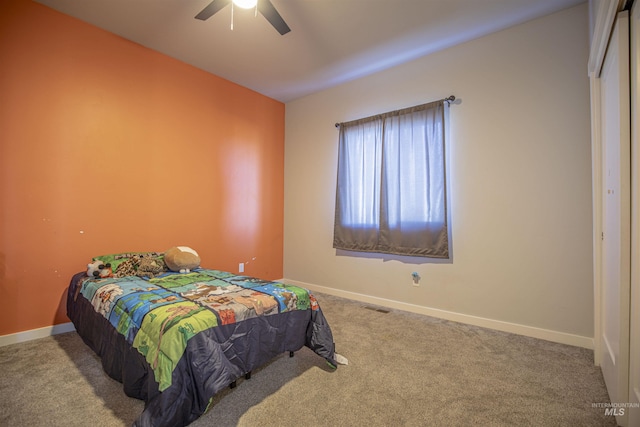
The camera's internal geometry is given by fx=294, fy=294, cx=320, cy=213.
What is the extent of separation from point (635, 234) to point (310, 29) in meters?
2.78

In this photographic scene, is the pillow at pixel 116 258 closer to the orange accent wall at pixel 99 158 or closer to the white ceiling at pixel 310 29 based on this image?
the orange accent wall at pixel 99 158

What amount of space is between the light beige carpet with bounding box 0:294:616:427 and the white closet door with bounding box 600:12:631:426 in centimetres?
26

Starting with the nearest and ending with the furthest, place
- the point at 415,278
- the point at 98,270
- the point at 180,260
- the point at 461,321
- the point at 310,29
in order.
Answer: the point at 98,270
the point at 180,260
the point at 310,29
the point at 461,321
the point at 415,278

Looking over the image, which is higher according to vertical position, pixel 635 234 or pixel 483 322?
pixel 635 234

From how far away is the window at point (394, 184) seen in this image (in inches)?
121

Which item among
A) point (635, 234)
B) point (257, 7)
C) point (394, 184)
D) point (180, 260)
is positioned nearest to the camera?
point (635, 234)

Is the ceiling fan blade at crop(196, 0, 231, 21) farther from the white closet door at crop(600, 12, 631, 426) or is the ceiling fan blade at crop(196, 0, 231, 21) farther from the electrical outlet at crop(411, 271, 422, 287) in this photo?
the electrical outlet at crop(411, 271, 422, 287)

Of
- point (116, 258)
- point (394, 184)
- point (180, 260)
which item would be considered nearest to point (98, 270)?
point (116, 258)

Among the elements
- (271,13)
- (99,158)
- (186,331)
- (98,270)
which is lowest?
(186,331)

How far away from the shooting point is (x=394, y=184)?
132 inches

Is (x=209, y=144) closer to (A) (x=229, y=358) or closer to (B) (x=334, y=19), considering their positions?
(B) (x=334, y=19)

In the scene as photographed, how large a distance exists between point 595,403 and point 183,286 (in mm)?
2639

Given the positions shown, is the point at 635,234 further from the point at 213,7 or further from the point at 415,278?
the point at 213,7

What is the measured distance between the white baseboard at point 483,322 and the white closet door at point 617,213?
23.6 inches
